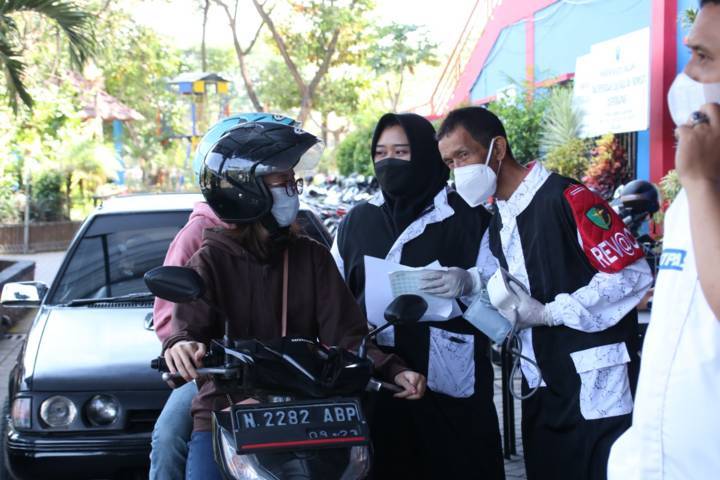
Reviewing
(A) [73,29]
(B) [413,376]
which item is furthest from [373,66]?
(B) [413,376]

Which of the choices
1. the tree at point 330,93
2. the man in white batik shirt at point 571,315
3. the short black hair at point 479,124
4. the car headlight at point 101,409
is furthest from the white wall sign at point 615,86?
the tree at point 330,93

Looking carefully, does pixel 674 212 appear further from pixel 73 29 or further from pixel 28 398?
pixel 73 29

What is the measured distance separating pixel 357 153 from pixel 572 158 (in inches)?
530

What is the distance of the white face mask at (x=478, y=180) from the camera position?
3332mm

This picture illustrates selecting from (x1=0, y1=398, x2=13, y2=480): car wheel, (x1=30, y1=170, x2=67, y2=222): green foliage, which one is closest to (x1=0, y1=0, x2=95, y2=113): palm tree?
(x1=0, y1=398, x2=13, y2=480): car wheel

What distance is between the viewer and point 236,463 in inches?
88.7

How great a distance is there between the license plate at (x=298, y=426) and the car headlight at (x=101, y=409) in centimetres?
206

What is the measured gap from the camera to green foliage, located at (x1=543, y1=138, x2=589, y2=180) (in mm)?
10945

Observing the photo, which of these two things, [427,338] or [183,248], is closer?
[183,248]

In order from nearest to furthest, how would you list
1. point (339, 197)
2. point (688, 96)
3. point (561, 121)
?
point (688, 96) < point (561, 121) < point (339, 197)

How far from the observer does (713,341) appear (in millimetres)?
1520

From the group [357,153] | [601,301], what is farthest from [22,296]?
[357,153]

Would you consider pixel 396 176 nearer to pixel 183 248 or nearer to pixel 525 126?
pixel 183 248

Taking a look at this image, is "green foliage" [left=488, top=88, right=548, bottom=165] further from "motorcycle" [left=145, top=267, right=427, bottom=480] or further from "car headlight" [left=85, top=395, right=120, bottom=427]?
"motorcycle" [left=145, top=267, right=427, bottom=480]
